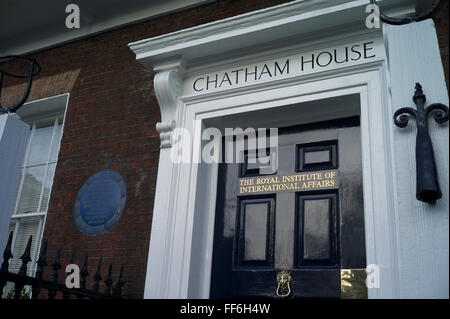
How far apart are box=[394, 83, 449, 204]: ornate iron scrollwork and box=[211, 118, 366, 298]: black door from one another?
1.10 meters

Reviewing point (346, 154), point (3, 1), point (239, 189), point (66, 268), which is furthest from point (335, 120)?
point (3, 1)

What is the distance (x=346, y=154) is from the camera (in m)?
3.98

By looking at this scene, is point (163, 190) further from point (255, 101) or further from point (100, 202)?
point (255, 101)

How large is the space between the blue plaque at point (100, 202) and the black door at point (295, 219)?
1.02 m

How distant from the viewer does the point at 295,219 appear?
3.94 meters

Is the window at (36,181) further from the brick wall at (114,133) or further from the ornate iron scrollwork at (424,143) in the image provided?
the ornate iron scrollwork at (424,143)

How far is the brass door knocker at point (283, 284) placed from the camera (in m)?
3.74

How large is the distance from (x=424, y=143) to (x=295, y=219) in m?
1.52

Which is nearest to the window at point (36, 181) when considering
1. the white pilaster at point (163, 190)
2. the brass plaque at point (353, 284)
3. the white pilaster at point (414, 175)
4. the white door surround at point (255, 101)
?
the white pilaster at point (163, 190)

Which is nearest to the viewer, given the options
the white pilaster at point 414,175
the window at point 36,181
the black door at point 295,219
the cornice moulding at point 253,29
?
the white pilaster at point 414,175

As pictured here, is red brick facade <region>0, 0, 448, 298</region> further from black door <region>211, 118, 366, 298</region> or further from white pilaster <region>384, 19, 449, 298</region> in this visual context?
white pilaster <region>384, 19, 449, 298</region>

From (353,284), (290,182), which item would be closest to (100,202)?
(290,182)

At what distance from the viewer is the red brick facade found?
4430 millimetres
